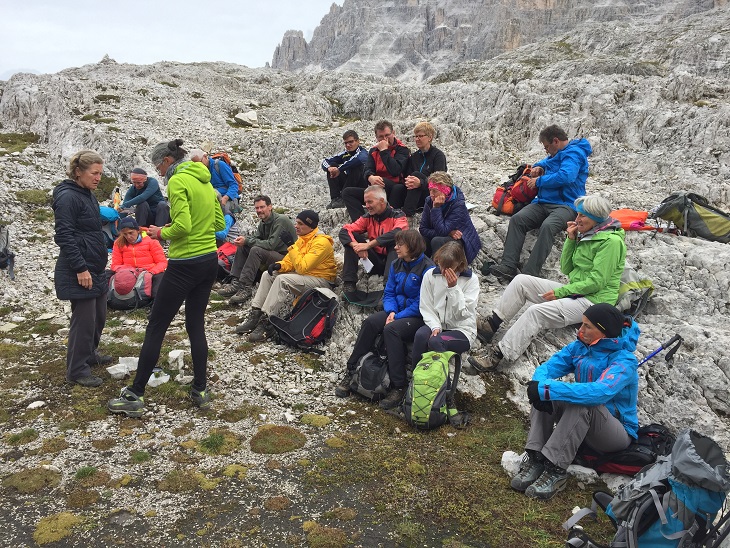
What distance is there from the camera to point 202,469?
Answer: 19.5 feet

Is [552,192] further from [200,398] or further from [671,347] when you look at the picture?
[200,398]

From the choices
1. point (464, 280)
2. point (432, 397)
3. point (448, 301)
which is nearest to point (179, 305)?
point (432, 397)

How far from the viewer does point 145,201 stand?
1476 cm

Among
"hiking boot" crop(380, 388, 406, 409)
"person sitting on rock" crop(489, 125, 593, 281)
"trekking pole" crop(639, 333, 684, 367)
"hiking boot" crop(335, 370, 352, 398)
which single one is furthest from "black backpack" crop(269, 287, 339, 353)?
"trekking pole" crop(639, 333, 684, 367)

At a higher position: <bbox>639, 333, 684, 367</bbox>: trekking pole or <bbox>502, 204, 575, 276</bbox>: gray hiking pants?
<bbox>502, 204, 575, 276</bbox>: gray hiking pants

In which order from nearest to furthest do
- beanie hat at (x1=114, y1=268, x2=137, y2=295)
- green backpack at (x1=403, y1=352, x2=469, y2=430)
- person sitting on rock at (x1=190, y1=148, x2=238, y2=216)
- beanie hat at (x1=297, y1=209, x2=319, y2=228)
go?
green backpack at (x1=403, y1=352, x2=469, y2=430) → beanie hat at (x1=297, y1=209, x2=319, y2=228) → beanie hat at (x1=114, y1=268, x2=137, y2=295) → person sitting on rock at (x1=190, y1=148, x2=238, y2=216)

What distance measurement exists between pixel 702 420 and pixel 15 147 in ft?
84.6

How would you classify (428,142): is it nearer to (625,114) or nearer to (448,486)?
(448,486)

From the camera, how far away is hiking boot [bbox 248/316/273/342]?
33.3 feet

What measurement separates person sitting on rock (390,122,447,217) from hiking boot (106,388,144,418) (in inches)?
279

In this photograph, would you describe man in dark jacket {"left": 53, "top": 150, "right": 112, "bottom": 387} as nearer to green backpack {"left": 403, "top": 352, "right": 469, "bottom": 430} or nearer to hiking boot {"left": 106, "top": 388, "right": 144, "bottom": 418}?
hiking boot {"left": 106, "top": 388, "right": 144, "bottom": 418}

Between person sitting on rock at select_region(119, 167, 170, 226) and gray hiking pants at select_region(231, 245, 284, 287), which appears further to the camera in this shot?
person sitting on rock at select_region(119, 167, 170, 226)

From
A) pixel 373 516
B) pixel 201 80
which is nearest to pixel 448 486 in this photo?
pixel 373 516

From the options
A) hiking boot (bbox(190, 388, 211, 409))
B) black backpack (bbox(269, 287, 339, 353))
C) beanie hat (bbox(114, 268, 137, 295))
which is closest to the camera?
hiking boot (bbox(190, 388, 211, 409))
